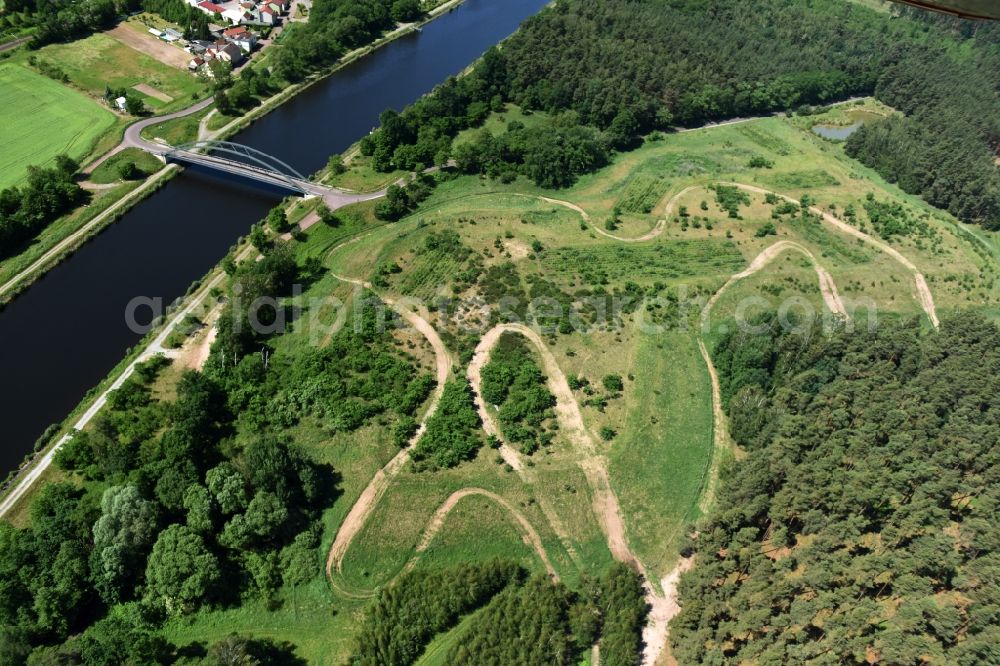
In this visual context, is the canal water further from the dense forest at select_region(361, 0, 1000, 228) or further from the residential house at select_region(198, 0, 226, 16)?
the residential house at select_region(198, 0, 226, 16)

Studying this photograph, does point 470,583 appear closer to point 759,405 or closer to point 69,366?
point 759,405

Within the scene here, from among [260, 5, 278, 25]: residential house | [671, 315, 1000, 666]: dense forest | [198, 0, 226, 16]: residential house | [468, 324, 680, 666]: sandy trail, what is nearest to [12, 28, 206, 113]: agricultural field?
[198, 0, 226, 16]: residential house

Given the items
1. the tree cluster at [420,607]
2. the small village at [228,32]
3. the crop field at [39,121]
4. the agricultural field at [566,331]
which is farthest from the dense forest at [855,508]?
the small village at [228,32]

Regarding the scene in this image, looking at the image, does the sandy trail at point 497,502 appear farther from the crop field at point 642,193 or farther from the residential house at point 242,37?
the residential house at point 242,37

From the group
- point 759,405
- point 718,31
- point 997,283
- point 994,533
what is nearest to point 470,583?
point 759,405

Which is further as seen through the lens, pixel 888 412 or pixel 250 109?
pixel 250 109

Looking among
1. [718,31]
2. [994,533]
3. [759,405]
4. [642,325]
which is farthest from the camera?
[718,31]
